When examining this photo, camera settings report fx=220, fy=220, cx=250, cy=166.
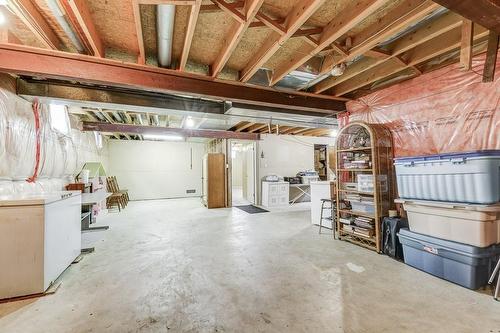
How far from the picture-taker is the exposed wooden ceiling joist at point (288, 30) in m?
1.73

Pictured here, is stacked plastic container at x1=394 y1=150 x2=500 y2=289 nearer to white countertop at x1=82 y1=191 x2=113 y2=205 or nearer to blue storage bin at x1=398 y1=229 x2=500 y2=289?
blue storage bin at x1=398 y1=229 x2=500 y2=289

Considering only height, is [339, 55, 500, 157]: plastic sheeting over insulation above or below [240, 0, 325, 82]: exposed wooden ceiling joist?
below

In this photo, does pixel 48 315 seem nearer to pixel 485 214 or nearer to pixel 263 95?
pixel 263 95

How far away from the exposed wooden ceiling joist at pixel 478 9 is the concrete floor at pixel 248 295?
2236mm

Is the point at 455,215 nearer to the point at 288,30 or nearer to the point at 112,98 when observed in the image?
the point at 288,30

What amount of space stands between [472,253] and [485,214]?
1.28 ft

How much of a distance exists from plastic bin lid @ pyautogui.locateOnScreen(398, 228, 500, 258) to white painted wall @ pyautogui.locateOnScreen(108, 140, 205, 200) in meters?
8.53

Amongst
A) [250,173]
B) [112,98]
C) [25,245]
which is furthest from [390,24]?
[250,173]

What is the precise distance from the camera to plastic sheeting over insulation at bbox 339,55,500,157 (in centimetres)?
235

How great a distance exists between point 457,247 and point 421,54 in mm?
2155

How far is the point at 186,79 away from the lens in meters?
2.96

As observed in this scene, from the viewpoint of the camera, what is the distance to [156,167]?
923 centimetres

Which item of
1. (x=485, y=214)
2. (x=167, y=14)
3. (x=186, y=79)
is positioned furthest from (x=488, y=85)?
(x=186, y=79)

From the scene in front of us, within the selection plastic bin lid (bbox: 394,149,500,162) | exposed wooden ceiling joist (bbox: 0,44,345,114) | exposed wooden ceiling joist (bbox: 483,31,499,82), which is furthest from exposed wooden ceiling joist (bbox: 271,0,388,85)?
plastic bin lid (bbox: 394,149,500,162)
